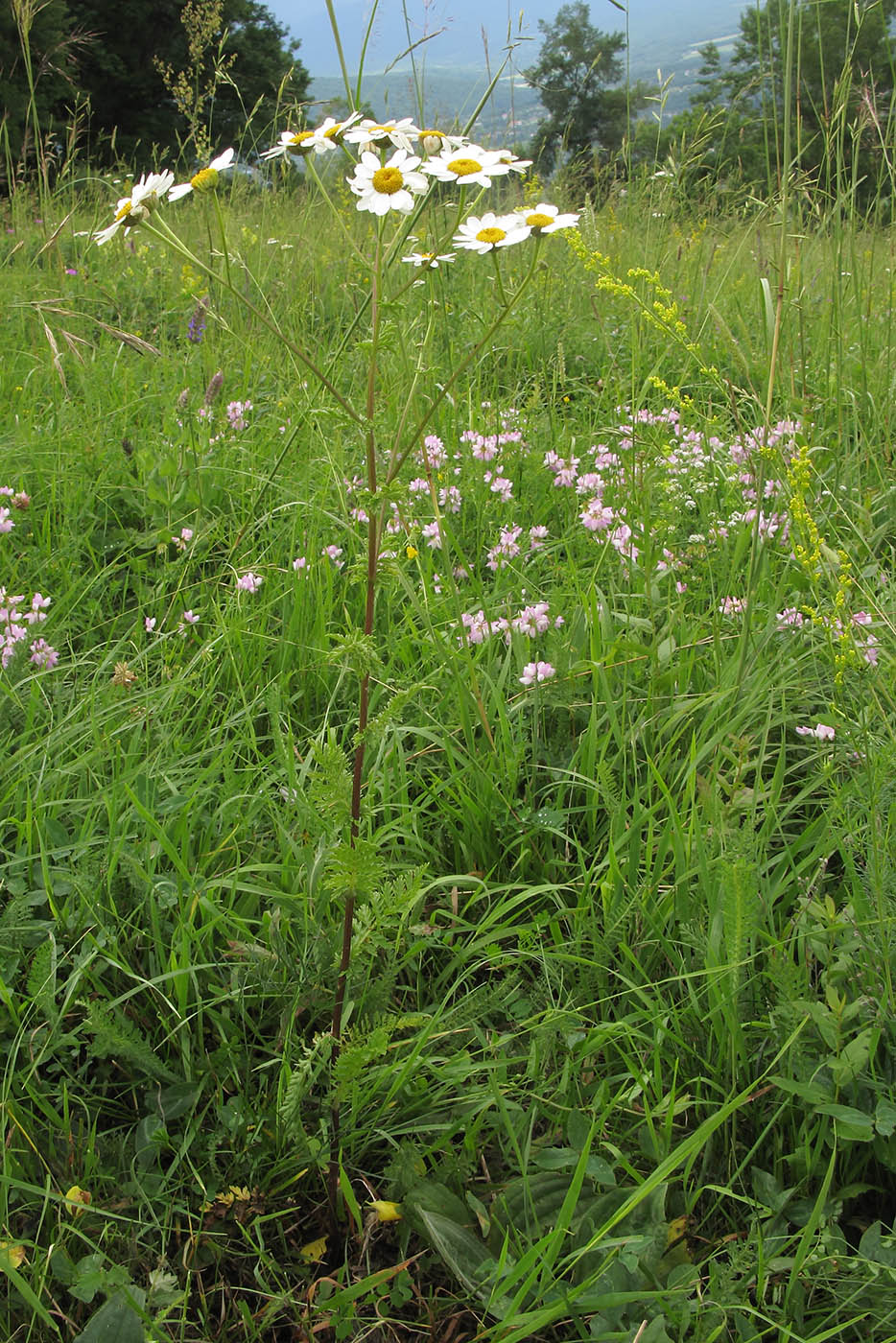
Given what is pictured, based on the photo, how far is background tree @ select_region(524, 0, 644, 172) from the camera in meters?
3.33

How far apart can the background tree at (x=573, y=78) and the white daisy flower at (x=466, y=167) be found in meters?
1.02

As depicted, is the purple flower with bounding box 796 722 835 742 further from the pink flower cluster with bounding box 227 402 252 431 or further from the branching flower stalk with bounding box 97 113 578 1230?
the pink flower cluster with bounding box 227 402 252 431

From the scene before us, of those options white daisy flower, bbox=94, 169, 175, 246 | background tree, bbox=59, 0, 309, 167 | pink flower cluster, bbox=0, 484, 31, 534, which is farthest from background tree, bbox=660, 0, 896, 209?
background tree, bbox=59, 0, 309, 167

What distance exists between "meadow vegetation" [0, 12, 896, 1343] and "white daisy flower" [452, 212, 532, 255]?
0.09 feet

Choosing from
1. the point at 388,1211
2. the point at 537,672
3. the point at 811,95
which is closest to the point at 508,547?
the point at 537,672

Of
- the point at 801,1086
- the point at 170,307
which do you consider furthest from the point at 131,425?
the point at 801,1086

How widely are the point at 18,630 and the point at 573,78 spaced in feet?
20.6

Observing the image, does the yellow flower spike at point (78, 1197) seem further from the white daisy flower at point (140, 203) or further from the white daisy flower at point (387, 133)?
the white daisy flower at point (387, 133)

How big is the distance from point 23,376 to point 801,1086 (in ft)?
10.1

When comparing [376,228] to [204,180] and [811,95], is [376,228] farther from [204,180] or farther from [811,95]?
[811,95]

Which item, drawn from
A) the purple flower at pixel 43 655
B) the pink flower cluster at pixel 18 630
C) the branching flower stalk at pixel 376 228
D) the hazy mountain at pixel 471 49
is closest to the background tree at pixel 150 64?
the hazy mountain at pixel 471 49

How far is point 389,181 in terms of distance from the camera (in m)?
1.04

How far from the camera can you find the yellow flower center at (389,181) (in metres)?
1.03

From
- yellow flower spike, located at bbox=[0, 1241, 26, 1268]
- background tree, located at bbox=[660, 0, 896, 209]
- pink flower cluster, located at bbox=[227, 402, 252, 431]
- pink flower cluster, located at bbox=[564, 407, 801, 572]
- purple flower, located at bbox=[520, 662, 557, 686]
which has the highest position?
background tree, located at bbox=[660, 0, 896, 209]
